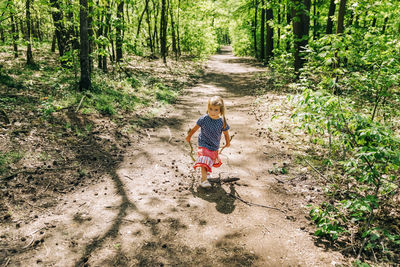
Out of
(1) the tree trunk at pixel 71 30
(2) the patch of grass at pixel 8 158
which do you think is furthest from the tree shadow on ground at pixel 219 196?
(1) the tree trunk at pixel 71 30

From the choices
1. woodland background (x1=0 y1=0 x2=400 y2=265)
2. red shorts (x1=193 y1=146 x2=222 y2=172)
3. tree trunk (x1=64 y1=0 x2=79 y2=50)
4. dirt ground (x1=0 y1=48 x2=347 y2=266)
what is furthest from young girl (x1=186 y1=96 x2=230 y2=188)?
tree trunk (x1=64 y1=0 x2=79 y2=50)

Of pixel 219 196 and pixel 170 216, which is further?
pixel 219 196

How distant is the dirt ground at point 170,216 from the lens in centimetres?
321

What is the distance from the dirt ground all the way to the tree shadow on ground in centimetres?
2

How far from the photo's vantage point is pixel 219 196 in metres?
4.70

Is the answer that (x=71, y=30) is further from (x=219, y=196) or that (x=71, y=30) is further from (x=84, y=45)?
(x=219, y=196)

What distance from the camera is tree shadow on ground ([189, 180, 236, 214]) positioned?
14.1 feet

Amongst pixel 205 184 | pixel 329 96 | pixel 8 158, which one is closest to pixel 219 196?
pixel 205 184

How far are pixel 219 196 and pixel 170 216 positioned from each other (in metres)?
1.12

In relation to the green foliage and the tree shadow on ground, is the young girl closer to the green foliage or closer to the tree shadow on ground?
the tree shadow on ground

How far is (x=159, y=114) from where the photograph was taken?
9.92 meters

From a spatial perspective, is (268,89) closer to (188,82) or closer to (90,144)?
(188,82)

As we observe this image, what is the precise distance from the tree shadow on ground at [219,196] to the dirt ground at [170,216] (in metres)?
0.02

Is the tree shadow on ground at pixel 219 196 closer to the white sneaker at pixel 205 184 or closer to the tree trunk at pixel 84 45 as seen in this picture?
the white sneaker at pixel 205 184
